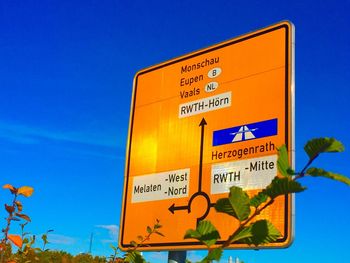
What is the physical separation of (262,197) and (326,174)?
0.15 m

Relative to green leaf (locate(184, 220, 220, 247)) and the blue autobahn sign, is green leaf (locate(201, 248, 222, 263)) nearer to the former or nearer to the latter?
green leaf (locate(184, 220, 220, 247))

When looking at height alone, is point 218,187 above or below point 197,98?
below

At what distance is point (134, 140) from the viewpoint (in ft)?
15.4

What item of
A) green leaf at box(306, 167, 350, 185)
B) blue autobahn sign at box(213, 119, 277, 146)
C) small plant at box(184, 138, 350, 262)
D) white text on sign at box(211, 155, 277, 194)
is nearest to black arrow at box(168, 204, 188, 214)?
white text on sign at box(211, 155, 277, 194)

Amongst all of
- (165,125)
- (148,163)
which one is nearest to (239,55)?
(165,125)

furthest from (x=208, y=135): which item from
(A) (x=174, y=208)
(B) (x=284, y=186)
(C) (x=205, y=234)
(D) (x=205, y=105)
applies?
(B) (x=284, y=186)

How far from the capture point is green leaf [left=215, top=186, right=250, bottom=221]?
1.06m

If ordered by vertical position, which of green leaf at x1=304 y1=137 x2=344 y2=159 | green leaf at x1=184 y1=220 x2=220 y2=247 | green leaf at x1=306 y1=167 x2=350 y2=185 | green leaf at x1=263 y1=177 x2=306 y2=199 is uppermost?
green leaf at x1=304 y1=137 x2=344 y2=159

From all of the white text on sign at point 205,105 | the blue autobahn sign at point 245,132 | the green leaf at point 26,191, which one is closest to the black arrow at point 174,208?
the blue autobahn sign at point 245,132

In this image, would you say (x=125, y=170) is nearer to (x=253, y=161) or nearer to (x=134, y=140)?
(x=134, y=140)

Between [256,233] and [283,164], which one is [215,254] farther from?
[283,164]

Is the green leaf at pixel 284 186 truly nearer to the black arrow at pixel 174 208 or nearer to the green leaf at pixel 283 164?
the green leaf at pixel 283 164

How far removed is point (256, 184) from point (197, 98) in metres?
1.07

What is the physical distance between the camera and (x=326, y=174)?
1.04 m
